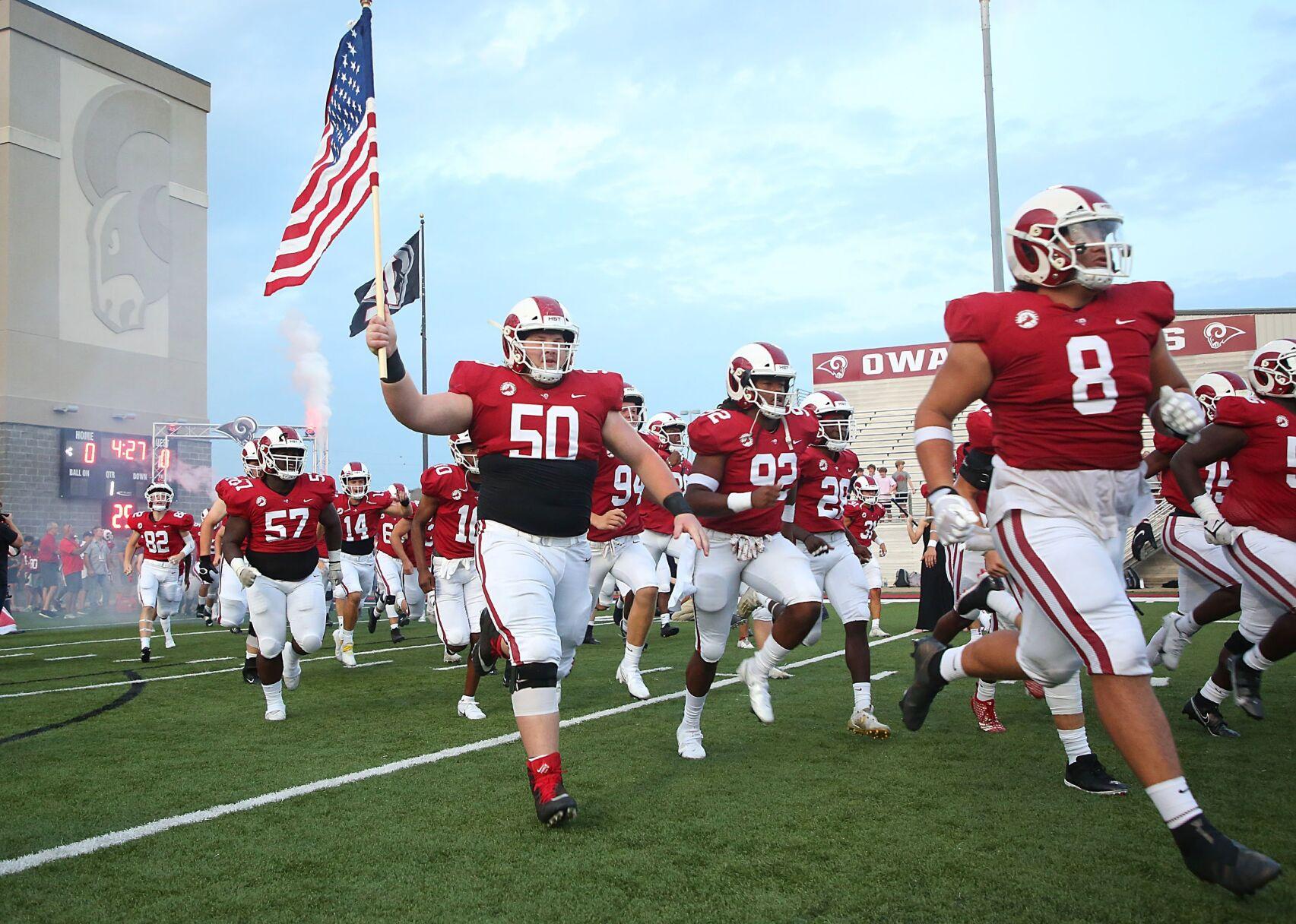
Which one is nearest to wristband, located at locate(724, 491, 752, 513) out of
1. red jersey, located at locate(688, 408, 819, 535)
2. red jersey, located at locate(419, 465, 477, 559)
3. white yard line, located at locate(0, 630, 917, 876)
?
red jersey, located at locate(688, 408, 819, 535)

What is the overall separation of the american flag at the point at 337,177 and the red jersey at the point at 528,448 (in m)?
1.40

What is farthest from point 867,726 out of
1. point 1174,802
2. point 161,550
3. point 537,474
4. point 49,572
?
point 49,572

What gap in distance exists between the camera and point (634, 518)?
10055 mm

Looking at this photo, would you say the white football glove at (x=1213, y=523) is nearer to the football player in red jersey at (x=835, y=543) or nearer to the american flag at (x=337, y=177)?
the football player in red jersey at (x=835, y=543)

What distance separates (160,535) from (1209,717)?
12.1 metres

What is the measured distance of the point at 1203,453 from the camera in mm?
5922

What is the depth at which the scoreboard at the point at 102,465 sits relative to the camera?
2770 centimetres

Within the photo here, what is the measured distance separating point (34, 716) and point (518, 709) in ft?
17.1

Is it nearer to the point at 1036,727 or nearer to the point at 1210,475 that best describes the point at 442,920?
the point at 1036,727

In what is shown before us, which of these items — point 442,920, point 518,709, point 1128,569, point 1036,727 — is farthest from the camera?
point 1128,569

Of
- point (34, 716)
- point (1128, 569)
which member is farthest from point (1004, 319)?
point (1128, 569)

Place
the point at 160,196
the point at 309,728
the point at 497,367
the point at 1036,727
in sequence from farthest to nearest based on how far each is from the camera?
1. the point at 160,196
2. the point at 309,728
3. the point at 1036,727
4. the point at 497,367

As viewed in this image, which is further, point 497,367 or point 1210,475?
point 1210,475

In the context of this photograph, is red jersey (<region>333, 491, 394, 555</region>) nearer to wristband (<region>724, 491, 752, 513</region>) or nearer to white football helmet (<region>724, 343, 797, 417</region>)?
white football helmet (<region>724, 343, 797, 417</region>)
